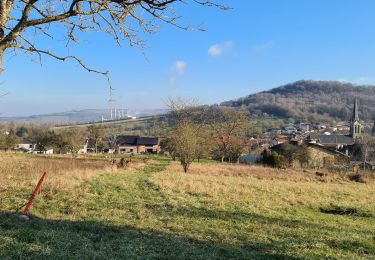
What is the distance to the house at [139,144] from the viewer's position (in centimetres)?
11619

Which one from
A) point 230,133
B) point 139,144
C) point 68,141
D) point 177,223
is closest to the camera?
point 177,223

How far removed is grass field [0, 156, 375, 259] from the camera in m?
7.36

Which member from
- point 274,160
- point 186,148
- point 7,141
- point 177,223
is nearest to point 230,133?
point 274,160

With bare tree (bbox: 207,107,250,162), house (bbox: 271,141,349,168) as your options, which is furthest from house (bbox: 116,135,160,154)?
house (bbox: 271,141,349,168)

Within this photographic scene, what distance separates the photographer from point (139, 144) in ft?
391

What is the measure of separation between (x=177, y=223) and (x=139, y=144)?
109012 millimetres

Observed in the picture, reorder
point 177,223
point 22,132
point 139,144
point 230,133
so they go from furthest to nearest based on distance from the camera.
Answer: point 139,144 → point 22,132 → point 230,133 → point 177,223

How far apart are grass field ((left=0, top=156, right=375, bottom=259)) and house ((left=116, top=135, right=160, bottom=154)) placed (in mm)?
96292

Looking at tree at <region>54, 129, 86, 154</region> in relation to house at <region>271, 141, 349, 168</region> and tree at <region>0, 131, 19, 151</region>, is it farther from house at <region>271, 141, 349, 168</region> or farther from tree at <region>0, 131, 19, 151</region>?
house at <region>271, 141, 349, 168</region>

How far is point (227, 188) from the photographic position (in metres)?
19.5

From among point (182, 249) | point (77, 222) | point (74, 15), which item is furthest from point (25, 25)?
point (77, 222)

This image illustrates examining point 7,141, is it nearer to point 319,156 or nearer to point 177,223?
point 319,156

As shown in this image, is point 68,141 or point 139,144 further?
point 139,144

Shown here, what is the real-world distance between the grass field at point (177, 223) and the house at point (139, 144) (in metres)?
96.3
